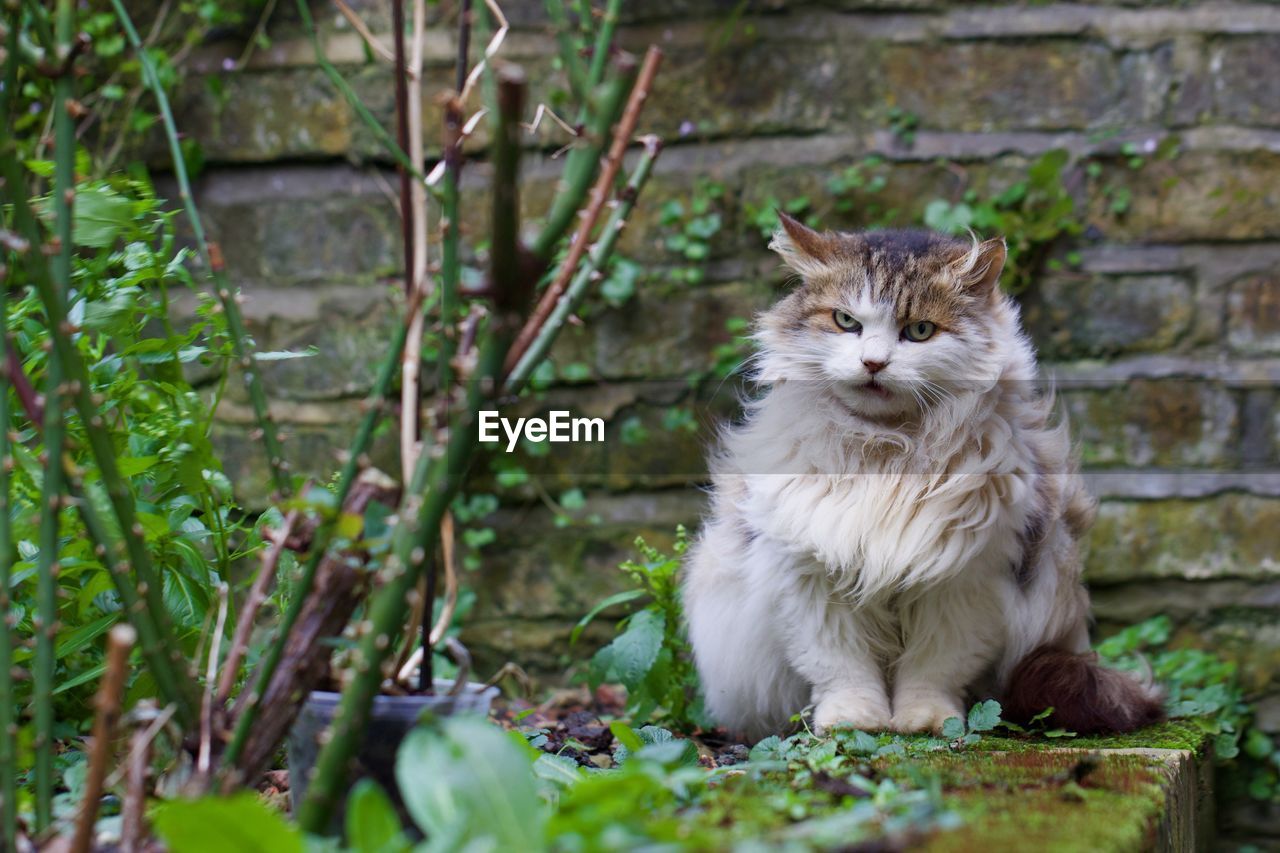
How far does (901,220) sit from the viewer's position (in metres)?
3.19

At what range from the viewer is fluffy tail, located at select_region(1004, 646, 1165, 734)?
2.10m

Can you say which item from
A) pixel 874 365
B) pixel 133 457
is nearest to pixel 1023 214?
pixel 874 365

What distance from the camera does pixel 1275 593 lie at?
3053 millimetres

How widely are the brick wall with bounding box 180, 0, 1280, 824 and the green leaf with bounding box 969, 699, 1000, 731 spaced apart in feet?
4.07

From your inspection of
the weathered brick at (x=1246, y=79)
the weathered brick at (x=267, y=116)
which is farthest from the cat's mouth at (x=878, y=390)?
the weathered brick at (x=267, y=116)

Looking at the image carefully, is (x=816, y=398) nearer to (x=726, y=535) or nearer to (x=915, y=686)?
(x=726, y=535)

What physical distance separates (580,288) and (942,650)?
112 cm

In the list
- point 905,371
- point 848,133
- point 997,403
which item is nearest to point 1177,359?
point 848,133

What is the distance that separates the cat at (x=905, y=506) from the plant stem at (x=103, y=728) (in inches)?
48.0

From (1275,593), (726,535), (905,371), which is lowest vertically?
(1275,593)

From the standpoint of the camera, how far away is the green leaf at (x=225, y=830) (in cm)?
97

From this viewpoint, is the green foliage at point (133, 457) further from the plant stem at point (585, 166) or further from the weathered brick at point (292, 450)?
the weathered brick at point (292, 450)

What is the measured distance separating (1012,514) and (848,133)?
153 centimetres

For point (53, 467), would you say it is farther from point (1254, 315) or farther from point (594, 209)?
point (1254, 315)
